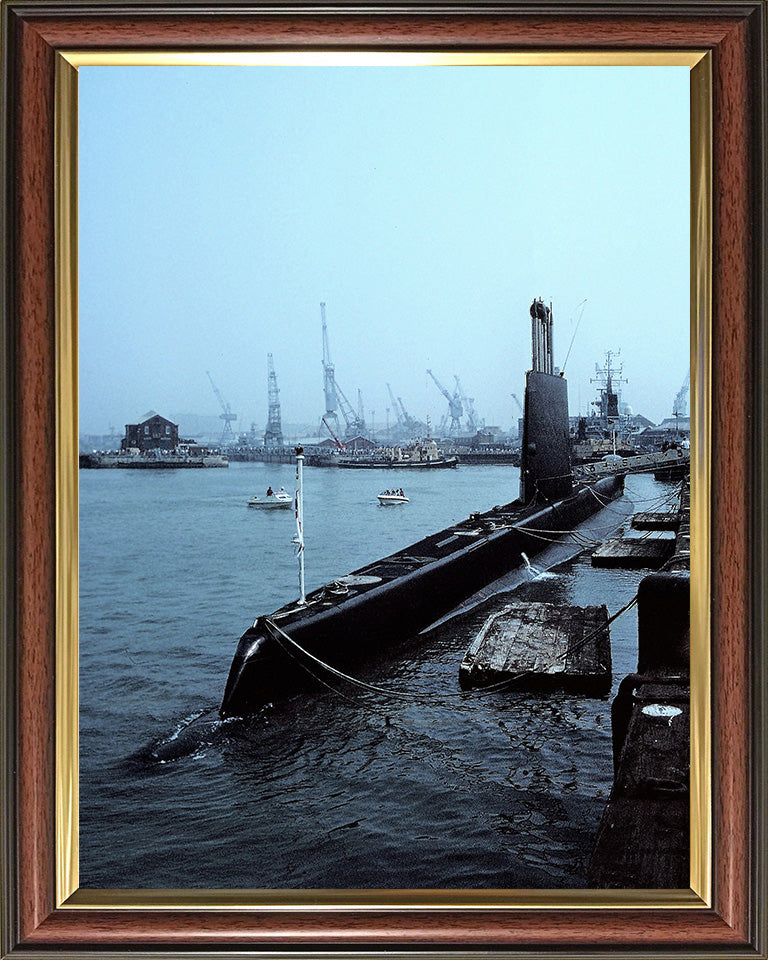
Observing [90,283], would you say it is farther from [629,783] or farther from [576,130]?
[629,783]

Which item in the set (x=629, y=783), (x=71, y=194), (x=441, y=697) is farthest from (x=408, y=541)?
(x=71, y=194)

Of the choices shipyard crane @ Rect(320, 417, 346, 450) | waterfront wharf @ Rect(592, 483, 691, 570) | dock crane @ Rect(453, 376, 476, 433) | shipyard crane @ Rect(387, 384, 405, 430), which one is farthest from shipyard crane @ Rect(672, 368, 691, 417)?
shipyard crane @ Rect(320, 417, 346, 450)

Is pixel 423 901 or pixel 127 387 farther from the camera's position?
pixel 127 387

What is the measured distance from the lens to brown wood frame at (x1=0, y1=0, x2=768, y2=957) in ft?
3.86

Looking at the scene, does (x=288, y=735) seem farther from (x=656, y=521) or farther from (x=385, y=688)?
(x=656, y=521)

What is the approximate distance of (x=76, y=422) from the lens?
1253 millimetres

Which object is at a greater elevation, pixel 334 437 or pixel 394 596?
pixel 334 437

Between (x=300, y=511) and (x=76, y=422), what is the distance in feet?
1.28

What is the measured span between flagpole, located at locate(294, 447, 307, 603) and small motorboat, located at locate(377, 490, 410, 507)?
0.45 ft

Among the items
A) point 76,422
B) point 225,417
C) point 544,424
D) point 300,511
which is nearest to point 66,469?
point 76,422

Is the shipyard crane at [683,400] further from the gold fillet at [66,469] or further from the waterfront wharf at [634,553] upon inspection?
the gold fillet at [66,469]

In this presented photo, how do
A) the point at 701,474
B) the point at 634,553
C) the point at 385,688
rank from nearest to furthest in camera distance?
the point at 701,474, the point at 385,688, the point at 634,553

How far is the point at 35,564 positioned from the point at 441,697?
0.69 meters

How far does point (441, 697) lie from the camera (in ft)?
4.46
